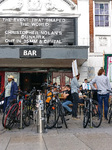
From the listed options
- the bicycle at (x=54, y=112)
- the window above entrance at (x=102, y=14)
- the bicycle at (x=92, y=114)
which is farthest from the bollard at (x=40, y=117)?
the window above entrance at (x=102, y=14)

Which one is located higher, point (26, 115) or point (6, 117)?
point (6, 117)

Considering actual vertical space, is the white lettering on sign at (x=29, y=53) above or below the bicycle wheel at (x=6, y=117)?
above

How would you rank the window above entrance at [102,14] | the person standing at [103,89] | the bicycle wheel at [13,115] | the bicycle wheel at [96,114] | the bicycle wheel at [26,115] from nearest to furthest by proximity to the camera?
the bicycle wheel at [13,115], the bicycle wheel at [96,114], the bicycle wheel at [26,115], the person standing at [103,89], the window above entrance at [102,14]

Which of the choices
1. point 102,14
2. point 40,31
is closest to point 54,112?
point 40,31

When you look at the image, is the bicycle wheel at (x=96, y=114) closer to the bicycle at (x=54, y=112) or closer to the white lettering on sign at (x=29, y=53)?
the bicycle at (x=54, y=112)

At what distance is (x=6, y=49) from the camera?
41.5 feet

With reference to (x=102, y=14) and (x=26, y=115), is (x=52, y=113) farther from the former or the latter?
(x=102, y=14)

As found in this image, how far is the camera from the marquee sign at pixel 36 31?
1477 centimetres

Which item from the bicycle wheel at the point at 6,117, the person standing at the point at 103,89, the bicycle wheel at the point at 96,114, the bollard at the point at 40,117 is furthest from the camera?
the person standing at the point at 103,89

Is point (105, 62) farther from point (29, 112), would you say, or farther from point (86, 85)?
point (29, 112)

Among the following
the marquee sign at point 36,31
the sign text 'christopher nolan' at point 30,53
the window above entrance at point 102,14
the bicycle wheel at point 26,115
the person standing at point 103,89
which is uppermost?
the window above entrance at point 102,14

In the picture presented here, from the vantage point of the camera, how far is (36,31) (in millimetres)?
14844

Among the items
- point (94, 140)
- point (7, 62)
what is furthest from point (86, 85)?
point (94, 140)

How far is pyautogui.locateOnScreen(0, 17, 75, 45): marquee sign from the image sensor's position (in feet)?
48.5
